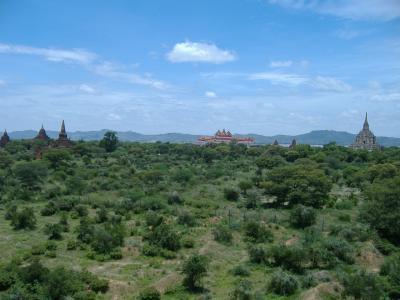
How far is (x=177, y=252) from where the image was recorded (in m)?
29.7

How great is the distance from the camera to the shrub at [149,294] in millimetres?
22292

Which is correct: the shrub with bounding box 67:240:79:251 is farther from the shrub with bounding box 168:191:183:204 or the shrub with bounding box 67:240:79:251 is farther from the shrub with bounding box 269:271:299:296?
the shrub with bounding box 168:191:183:204

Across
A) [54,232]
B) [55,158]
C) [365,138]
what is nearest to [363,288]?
[54,232]

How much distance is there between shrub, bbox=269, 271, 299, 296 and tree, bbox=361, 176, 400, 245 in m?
12.6

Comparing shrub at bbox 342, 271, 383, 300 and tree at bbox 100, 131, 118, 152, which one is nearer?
shrub at bbox 342, 271, 383, 300

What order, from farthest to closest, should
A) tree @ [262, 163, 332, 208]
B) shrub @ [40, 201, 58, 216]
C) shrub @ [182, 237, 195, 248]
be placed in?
1. tree @ [262, 163, 332, 208]
2. shrub @ [40, 201, 58, 216]
3. shrub @ [182, 237, 195, 248]

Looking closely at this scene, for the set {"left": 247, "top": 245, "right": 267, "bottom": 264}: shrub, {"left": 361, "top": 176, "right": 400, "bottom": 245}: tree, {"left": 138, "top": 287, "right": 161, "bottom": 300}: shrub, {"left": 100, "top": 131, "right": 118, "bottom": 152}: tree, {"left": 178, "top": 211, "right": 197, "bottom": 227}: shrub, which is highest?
{"left": 100, "top": 131, "right": 118, "bottom": 152}: tree

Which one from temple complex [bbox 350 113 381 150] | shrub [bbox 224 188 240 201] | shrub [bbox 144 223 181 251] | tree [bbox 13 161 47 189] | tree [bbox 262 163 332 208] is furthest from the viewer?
temple complex [bbox 350 113 381 150]

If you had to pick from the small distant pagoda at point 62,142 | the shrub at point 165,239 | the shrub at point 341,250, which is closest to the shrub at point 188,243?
the shrub at point 165,239

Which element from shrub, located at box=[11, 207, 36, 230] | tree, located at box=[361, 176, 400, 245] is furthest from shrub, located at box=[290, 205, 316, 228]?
shrub, located at box=[11, 207, 36, 230]

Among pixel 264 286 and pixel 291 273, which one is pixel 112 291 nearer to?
pixel 264 286

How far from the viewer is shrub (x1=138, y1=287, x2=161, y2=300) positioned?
878 inches

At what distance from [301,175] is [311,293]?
75.4 feet

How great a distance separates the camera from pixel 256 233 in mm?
33062
